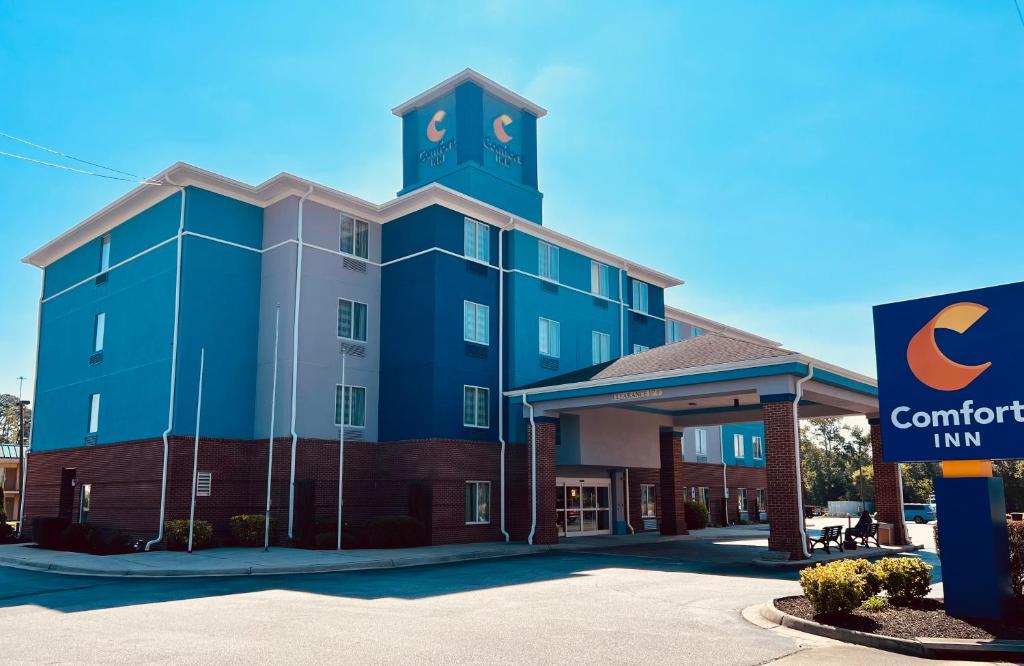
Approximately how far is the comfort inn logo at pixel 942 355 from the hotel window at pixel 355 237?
22.3 m

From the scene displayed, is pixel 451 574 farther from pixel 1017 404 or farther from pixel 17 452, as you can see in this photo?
pixel 17 452

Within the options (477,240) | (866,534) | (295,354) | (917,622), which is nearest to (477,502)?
(295,354)

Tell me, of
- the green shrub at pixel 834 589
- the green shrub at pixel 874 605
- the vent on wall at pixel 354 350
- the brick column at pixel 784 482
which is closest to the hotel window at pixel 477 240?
the vent on wall at pixel 354 350

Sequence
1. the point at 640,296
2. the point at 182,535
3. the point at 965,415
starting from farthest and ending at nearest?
the point at 640,296 < the point at 182,535 < the point at 965,415

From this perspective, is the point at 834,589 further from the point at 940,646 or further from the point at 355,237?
the point at 355,237

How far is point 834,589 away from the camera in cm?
1170

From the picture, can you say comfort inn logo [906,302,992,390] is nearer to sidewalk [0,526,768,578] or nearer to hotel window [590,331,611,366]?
sidewalk [0,526,768,578]

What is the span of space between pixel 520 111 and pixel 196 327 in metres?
18.0

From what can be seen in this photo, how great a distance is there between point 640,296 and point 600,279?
11.7 ft

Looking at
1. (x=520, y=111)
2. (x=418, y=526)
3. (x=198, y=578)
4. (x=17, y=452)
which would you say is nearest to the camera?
(x=198, y=578)

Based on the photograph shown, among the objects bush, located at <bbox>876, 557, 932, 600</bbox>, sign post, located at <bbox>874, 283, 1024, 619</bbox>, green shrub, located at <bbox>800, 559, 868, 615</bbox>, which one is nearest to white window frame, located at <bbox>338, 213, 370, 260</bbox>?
sign post, located at <bbox>874, 283, 1024, 619</bbox>

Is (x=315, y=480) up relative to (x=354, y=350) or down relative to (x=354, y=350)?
down

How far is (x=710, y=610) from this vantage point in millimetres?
13930

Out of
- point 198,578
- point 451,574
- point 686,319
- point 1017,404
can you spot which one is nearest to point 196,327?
point 198,578
